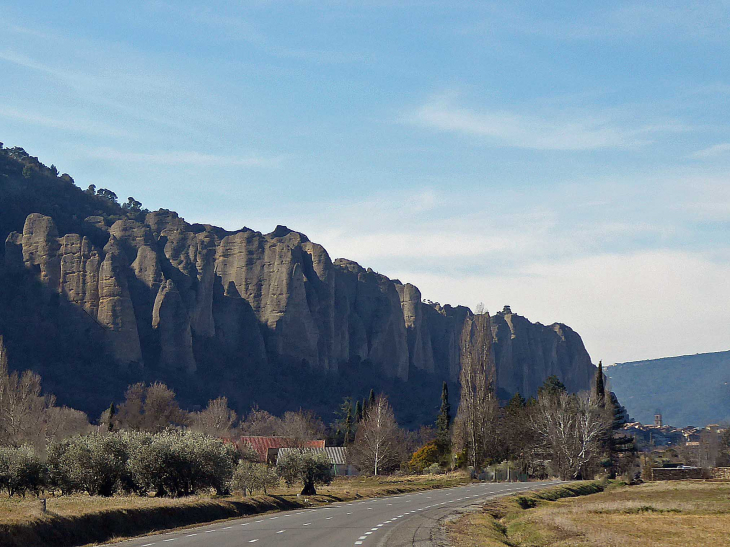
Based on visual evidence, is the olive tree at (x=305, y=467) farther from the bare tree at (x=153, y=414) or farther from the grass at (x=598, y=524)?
the bare tree at (x=153, y=414)

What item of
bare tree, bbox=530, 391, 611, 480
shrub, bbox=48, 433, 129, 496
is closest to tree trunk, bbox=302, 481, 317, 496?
shrub, bbox=48, 433, 129, 496

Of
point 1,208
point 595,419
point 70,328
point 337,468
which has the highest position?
point 1,208

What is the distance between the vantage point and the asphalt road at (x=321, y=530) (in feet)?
78.1

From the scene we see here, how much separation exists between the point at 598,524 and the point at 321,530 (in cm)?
1265

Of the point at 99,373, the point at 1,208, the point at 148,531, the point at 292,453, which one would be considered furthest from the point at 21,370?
the point at 148,531

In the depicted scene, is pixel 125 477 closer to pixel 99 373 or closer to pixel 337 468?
pixel 337 468

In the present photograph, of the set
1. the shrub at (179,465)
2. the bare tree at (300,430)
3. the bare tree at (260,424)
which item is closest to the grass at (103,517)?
the shrub at (179,465)

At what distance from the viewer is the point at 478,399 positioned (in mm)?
88812

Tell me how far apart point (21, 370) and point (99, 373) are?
1631 cm

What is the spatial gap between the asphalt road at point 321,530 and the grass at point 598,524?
5.65ft

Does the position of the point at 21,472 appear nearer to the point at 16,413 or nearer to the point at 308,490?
the point at 308,490

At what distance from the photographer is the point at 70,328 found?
563ft

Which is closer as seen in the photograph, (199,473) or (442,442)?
(199,473)

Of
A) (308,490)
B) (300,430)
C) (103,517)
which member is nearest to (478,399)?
(308,490)
